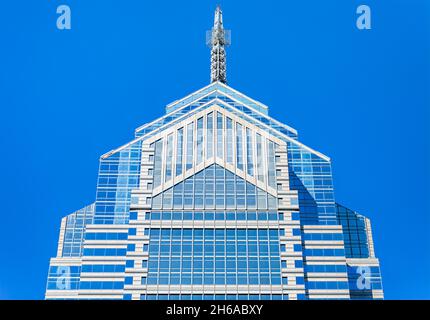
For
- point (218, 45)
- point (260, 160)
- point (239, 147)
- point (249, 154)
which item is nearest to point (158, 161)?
point (239, 147)

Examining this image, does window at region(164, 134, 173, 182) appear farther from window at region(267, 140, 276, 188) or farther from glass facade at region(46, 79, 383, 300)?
window at region(267, 140, 276, 188)

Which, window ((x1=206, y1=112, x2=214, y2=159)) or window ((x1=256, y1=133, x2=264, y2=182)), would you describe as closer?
window ((x1=256, y1=133, x2=264, y2=182))

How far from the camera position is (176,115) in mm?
135125

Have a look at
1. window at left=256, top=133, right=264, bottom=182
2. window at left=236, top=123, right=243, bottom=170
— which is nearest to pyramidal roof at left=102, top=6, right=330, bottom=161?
window at left=236, top=123, right=243, bottom=170

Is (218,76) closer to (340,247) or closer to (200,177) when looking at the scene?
(200,177)

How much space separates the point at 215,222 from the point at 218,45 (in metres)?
78.9

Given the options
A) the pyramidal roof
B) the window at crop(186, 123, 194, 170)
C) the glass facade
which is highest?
the pyramidal roof

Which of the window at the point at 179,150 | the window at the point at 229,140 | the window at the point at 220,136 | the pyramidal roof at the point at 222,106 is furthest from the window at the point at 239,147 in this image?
the window at the point at 179,150

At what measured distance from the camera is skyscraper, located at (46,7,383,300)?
10969cm

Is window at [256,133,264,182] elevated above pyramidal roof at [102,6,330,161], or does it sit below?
below

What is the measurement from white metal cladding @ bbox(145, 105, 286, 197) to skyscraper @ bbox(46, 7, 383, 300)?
0.23 meters

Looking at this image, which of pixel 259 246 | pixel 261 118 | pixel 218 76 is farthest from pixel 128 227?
pixel 218 76

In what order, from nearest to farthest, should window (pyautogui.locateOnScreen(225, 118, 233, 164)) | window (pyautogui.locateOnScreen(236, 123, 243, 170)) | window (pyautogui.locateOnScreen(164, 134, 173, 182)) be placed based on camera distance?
window (pyautogui.locateOnScreen(164, 134, 173, 182)), window (pyautogui.locateOnScreen(236, 123, 243, 170)), window (pyautogui.locateOnScreen(225, 118, 233, 164))
